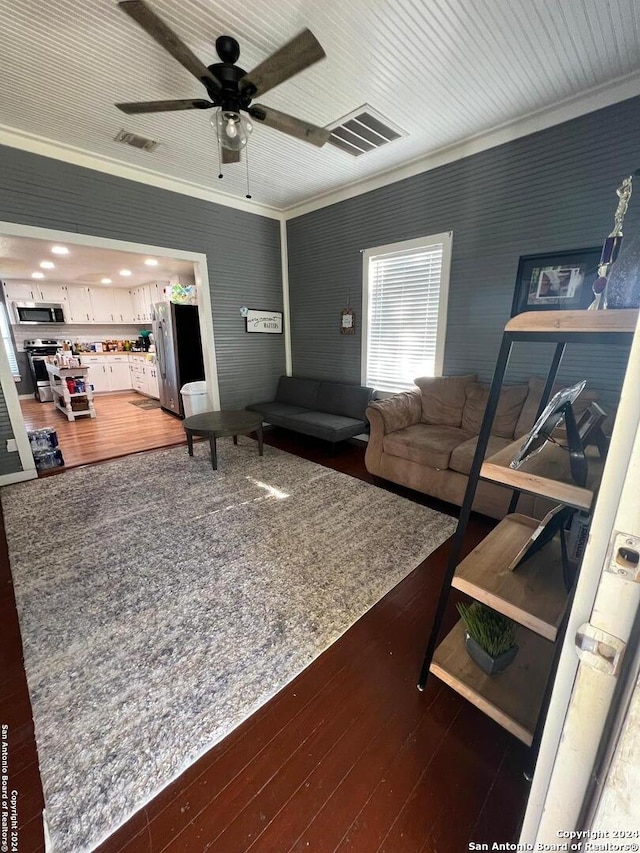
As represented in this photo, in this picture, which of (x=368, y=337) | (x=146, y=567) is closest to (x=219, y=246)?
(x=368, y=337)

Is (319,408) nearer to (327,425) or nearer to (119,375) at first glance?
(327,425)

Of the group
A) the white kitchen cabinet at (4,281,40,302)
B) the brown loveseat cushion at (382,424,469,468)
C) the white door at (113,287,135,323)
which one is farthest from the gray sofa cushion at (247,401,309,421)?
the white kitchen cabinet at (4,281,40,302)

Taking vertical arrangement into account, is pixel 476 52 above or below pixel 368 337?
above

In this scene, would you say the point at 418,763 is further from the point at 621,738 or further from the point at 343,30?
the point at 343,30

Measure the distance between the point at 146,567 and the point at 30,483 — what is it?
207cm

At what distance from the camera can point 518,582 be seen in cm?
113

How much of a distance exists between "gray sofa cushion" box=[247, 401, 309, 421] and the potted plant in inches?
127

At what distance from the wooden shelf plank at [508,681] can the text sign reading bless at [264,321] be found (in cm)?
431

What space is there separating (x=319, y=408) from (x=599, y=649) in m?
4.03

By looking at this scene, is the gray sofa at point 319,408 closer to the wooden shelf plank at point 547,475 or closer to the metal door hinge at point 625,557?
the wooden shelf plank at point 547,475

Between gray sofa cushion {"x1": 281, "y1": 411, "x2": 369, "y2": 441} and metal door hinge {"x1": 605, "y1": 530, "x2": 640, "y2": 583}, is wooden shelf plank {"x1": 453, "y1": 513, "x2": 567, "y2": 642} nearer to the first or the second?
metal door hinge {"x1": 605, "y1": 530, "x2": 640, "y2": 583}

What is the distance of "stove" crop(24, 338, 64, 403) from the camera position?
6.86 meters

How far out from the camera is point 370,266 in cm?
396

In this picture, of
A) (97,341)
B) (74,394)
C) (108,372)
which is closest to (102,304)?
(97,341)
